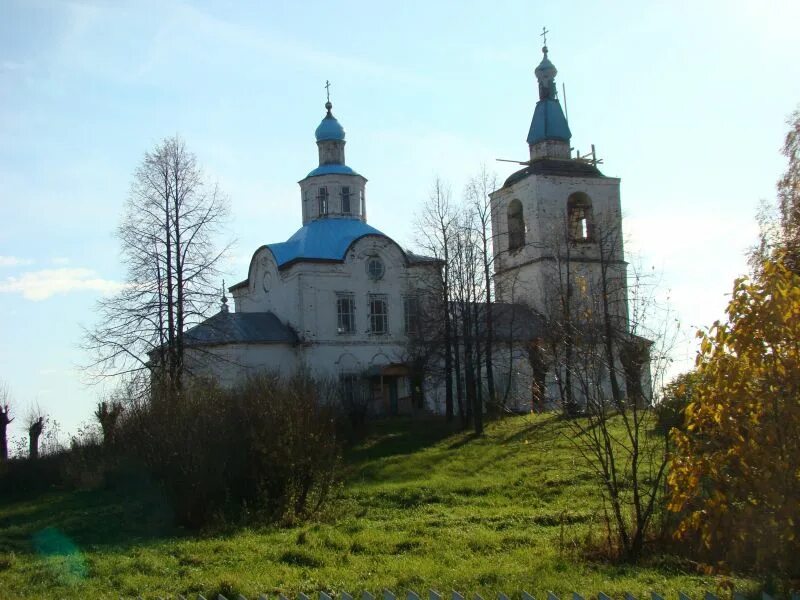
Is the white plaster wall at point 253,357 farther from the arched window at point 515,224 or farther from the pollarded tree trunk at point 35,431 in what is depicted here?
the arched window at point 515,224

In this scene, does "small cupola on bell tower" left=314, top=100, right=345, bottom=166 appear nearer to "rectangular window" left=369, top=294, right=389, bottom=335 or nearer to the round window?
the round window

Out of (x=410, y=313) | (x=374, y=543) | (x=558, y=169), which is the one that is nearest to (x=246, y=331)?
(x=410, y=313)

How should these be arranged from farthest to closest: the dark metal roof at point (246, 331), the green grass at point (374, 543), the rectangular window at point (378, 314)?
1. the rectangular window at point (378, 314)
2. the dark metal roof at point (246, 331)
3. the green grass at point (374, 543)

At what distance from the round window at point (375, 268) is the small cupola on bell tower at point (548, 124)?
10.0m

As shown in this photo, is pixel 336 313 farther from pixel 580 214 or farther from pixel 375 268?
pixel 580 214

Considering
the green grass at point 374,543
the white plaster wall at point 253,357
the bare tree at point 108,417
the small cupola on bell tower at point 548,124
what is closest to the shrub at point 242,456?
the green grass at point 374,543

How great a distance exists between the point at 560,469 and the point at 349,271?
55.9ft

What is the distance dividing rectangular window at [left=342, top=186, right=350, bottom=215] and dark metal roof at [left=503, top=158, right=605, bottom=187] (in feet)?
25.9

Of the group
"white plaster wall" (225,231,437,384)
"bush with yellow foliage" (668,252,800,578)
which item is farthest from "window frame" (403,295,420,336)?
"bush with yellow foliage" (668,252,800,578)

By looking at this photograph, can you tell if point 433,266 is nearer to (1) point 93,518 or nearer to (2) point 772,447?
(1) point 93,518

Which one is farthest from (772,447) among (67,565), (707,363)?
(67,565)

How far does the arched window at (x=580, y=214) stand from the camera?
132 feet

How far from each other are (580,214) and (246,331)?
15.4m

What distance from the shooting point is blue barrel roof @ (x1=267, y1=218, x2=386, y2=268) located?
117 ft
